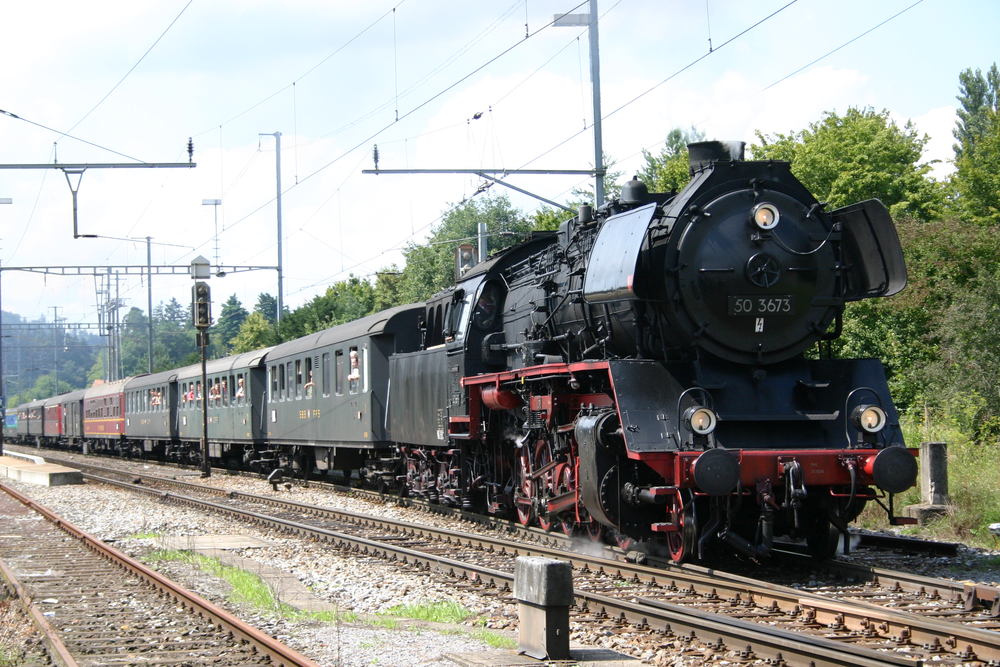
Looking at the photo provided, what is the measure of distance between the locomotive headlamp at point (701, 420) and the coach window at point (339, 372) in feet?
37.0

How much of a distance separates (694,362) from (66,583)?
6151 mm

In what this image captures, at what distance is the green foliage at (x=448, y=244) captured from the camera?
5078cm

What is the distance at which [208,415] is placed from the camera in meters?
30.4

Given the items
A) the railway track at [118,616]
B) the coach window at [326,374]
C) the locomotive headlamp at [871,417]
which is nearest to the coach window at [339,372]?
the coach window at [326,374]

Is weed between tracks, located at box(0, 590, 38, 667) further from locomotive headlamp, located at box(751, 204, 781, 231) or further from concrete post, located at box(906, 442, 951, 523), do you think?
concrete post, located at box(906, 442, 951, 523)

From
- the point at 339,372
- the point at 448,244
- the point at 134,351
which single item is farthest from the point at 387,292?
the point at 134,351

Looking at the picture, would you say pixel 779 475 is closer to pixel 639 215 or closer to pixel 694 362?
pixel 694 362

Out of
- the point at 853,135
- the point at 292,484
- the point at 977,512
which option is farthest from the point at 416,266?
the point at 977,512

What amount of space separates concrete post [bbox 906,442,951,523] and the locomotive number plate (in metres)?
3.34

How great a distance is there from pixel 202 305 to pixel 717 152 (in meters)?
20.2

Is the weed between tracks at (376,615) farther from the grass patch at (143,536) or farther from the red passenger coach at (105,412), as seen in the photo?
the red passenger coach at (105,412)

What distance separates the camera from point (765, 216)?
9375 mm

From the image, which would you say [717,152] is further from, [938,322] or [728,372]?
[938,322]

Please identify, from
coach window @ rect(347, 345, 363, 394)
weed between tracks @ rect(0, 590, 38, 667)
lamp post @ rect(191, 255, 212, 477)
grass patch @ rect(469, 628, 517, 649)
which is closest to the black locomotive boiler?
grass patch @ rect(469, 628, 517, 649)
